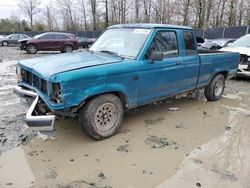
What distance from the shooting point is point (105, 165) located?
3.67 metres

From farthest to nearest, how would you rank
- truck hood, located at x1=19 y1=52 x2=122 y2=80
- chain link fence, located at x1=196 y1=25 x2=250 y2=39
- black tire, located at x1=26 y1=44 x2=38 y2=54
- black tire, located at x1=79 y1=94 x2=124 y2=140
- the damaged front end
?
chain link fence, located at x1=196 y1=25 x2=250 y2=39 → black tire, located at x1=26 y1=44 x2=38 y2=54 → black tire, located at x1=79 y1=94 x2=124 y2=140 → truck hood, located at x1=19 y1=52 x2=122 y2=80 → the damaged front end

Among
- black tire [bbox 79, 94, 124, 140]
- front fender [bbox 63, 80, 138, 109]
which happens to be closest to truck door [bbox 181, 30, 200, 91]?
front fender [bbox 63, 80, 138, 109]

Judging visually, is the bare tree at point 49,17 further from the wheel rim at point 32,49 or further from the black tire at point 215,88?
the black tire at point 215,88

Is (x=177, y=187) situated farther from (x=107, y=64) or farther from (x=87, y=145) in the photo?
(x=107, y=64)

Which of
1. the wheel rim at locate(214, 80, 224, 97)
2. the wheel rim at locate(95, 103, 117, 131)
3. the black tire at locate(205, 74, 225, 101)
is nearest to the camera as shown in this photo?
the wheel rim at locate(95, 103, 117, 131)

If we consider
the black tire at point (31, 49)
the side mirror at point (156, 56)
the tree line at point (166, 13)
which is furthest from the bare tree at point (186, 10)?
the side mirror at point (156, 56)

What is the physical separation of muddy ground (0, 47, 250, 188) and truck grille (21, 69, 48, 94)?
0.39 meters

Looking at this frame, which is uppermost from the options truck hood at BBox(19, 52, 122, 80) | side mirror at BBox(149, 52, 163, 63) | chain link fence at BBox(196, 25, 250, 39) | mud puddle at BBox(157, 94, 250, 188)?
chain link fence at BBox(196, 25, 250, 39)

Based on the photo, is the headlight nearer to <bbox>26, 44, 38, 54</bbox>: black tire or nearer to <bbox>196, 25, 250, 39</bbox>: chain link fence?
<bbox>26, 44, 38, 54</bbox>: black tire

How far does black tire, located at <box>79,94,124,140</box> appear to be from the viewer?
4.02m

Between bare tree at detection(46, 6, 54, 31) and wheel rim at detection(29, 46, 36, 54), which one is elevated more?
bare tree at detection(46, 6, 54, 31)

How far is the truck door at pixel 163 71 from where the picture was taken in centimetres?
468

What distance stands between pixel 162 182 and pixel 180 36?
10.7ft

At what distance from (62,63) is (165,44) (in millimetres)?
2120
